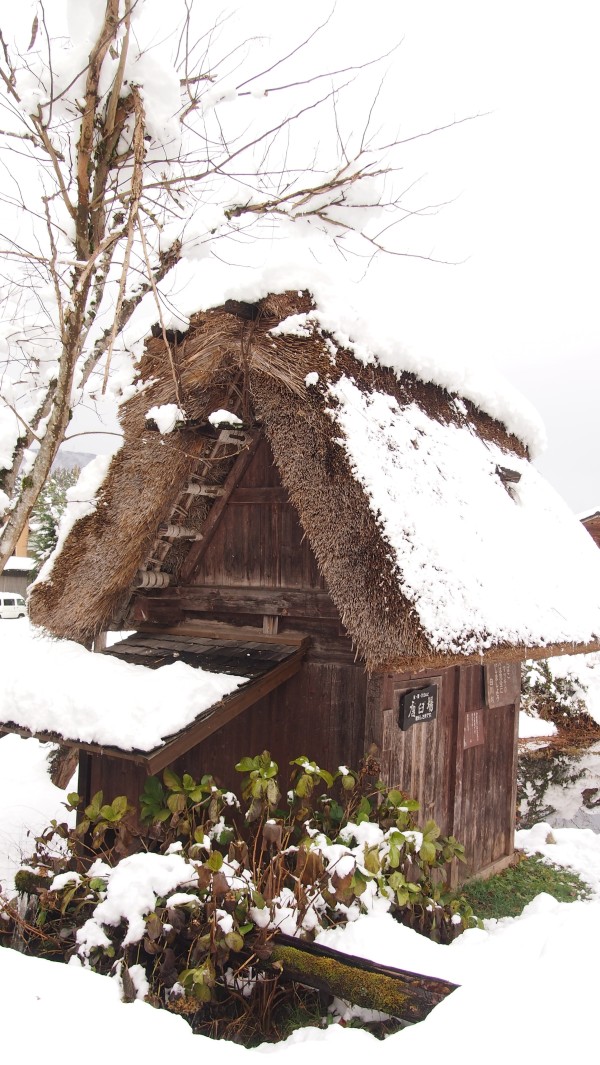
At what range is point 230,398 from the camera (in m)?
5.12

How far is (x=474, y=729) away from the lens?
20.2 feet

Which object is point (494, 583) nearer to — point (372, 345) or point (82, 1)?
point (372, 345)

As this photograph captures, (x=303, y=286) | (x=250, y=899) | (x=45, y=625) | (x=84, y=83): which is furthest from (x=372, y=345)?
(x=250, y=899)

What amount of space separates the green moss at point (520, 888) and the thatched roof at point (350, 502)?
90.1 inches

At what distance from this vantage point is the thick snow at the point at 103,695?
404 centimetres

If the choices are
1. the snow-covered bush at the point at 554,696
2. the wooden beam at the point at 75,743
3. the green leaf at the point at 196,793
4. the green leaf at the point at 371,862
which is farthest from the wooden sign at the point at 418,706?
the snow-covered bush at the point at 554,696

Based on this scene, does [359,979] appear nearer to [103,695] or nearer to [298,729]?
[298,729]

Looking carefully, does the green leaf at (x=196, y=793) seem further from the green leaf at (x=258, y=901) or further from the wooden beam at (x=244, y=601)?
the wooden beam at (x=244, y=601)

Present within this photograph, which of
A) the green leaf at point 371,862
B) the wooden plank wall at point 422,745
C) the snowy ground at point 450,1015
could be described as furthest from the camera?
the wooden plank wall at point 422,745

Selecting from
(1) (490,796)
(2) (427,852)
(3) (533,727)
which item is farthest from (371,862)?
(3) (533,727)

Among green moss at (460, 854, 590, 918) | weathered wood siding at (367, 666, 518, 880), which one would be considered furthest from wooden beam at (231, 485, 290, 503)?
green moss at (460, 854, 590, 918)

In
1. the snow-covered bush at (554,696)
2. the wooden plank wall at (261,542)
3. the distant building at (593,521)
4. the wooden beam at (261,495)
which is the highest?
the distant building at (593,521)

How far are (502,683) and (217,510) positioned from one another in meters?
3.28

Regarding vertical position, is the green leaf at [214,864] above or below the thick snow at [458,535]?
below
